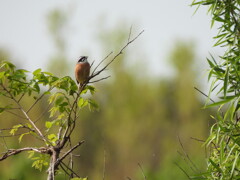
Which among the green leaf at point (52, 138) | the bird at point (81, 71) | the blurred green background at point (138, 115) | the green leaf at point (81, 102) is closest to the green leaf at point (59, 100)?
the green leaf at point (81, 102)

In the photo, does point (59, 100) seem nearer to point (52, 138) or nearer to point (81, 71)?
point (52, 138)

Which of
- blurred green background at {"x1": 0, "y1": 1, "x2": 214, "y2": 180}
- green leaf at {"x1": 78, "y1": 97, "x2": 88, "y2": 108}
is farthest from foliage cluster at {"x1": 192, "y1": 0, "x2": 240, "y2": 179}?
blurred green background at {"x1": 0, "y1": 1, "x2": 214, "y2": 180}

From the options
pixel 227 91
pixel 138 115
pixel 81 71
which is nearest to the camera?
pixel 227 91

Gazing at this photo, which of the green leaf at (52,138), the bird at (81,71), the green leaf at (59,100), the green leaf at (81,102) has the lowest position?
the green leaf at (52,138)

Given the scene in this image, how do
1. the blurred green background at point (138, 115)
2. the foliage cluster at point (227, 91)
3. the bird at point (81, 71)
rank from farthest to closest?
1. the blurred green background at point (138, 115)
2. the bird at point (81, 71)
3. the foliage cluster at point (227, 91)

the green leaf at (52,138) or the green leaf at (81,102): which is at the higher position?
the green leaf at (81,102)

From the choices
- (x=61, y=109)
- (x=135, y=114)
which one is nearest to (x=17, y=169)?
(x=61, y=109)

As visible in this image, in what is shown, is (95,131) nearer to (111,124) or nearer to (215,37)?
(111,124)

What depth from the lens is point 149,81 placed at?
1532 inches

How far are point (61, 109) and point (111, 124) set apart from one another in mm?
36350

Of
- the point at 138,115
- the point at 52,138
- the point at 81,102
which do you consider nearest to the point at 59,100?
the point at 81,102

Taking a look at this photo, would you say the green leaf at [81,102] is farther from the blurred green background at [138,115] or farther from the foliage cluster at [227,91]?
the blurred green background at [138,115]

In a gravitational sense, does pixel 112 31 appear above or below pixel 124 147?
above

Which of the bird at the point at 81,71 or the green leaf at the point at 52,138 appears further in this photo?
the bird at the point at 81,71
